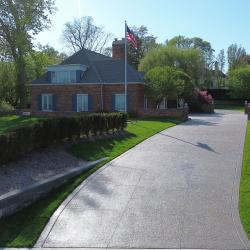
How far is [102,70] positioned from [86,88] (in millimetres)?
2454

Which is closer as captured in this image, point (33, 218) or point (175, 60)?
point (33, 218)

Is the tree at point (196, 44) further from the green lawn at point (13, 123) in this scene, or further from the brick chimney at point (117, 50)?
the green lawn at point (13, 123)

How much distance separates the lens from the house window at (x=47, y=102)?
39.4m

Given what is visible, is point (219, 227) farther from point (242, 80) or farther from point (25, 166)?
point (242, 80)

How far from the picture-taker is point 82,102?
38156mm

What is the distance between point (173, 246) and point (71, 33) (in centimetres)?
6843

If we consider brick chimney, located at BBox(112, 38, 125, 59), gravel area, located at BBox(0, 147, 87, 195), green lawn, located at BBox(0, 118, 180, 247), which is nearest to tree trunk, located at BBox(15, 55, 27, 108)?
brick chimney, located at BBox(112, 38, 125, 59)

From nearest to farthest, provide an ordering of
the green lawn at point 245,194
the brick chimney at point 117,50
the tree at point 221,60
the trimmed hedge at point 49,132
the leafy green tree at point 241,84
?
1. the green lawn at point 245,194
2. the trimmed hedge at point 49,132
3. the brick chimney at point 117,50
4. the leafy green tree at point 241,84
5. the tree at point 221,60

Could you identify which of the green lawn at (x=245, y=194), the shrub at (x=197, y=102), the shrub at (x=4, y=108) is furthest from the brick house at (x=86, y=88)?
the green lawn at (x=245, y=194)

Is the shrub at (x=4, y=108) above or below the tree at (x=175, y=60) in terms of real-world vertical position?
below

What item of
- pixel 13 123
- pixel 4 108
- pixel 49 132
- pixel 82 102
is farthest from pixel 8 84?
pixel 49 132

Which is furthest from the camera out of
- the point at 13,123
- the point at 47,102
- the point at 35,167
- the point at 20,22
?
the point at 47,102

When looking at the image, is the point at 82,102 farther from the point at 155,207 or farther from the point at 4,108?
the point at 155,207

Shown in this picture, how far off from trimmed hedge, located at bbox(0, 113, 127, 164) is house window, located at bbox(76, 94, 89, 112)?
19.1m
